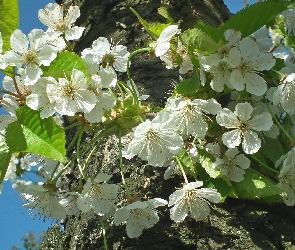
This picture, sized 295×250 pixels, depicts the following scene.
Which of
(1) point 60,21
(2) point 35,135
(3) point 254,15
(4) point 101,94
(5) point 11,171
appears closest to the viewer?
(2) point 35,135

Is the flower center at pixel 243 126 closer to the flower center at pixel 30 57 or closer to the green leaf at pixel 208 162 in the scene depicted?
the green leaf at pixel 208 162

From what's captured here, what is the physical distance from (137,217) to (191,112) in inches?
16.2

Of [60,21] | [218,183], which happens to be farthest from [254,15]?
[60,21]

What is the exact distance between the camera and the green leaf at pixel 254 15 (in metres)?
1.40

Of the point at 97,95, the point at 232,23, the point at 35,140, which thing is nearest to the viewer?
the point at 35,140

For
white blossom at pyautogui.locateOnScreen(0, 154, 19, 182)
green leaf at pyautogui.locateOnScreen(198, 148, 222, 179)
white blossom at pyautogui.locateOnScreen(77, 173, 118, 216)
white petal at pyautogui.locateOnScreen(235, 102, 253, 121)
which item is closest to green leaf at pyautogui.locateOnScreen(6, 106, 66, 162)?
white blossom at pyautogui.locateOnScreen(77, 173, 118, 216)

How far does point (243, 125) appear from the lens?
59.7 inches

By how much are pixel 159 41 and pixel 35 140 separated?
590 mm

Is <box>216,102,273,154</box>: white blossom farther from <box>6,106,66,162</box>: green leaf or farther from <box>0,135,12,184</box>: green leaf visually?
<box>0,135,12,184</box>: green leaf

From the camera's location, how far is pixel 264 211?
61.0 inches

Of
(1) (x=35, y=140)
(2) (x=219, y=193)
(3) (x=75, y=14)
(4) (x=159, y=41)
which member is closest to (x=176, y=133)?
(2) (x=219, y=193)

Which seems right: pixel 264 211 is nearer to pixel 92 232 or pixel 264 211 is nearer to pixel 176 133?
pixel 176 133

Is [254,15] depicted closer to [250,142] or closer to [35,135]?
[250,142]

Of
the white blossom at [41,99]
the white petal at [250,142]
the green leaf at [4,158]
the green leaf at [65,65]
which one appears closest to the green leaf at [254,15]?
the white petal at [250,142]
